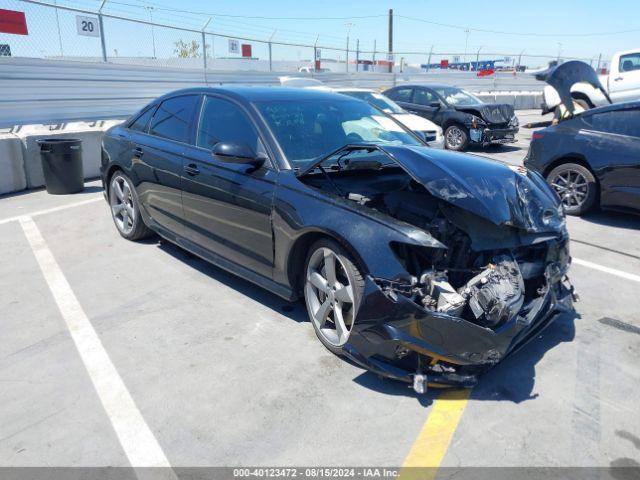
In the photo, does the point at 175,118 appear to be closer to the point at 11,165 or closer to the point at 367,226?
the point at 367,226

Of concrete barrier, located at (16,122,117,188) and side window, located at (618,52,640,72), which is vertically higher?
side window, located at (618,52,640,72)

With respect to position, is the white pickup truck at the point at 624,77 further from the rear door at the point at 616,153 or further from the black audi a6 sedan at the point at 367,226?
the black audi a6 sedan at the point at 367,226

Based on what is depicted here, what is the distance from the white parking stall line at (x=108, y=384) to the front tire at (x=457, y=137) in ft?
31.1

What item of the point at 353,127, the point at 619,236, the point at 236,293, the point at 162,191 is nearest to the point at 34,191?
the point at 162,191

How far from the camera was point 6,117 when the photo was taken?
11.5 m

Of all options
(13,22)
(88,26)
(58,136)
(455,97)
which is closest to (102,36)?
(88,26)

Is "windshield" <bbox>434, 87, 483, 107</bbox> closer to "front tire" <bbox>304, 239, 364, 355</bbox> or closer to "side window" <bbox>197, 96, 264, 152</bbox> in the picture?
"side window" <bbox>197, 96, 264, 152</bbox>

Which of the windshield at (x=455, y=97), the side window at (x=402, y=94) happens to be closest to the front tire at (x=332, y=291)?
the windshield at (x=455, y=97)

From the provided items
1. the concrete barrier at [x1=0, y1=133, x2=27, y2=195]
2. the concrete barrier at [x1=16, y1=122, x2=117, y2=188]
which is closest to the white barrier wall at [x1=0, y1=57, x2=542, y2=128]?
the concrete barrier at [x1=16, y1=122, x2=117, y2=188]

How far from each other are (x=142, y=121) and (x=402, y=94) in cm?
946

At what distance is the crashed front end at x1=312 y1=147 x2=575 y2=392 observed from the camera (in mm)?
2768

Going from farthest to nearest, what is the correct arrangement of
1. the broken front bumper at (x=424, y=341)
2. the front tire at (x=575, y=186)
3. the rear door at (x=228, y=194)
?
1. the front tire at (x=575, y=186)
2. the rear door at (x=228, y=194)
3. the broken front bumper at (x=424, y=341)

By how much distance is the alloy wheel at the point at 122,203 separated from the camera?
219 inches

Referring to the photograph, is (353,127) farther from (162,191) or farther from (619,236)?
(619,236)
